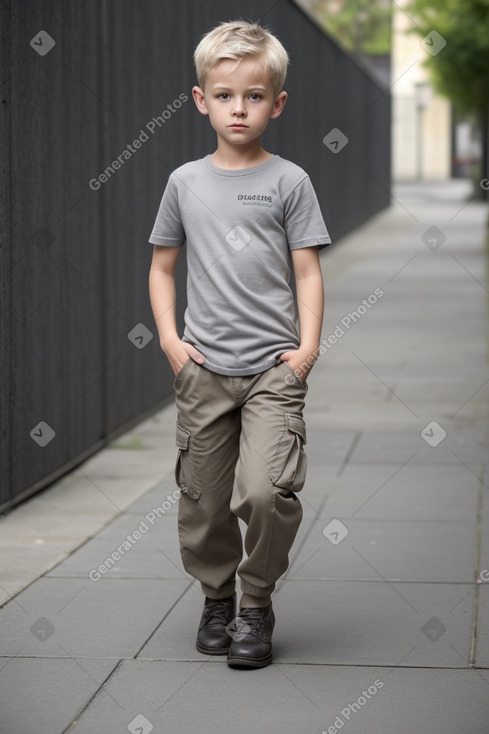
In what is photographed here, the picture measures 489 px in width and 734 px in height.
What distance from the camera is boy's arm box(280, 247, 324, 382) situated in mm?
4031

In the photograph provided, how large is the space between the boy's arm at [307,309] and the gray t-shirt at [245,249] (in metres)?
0.04

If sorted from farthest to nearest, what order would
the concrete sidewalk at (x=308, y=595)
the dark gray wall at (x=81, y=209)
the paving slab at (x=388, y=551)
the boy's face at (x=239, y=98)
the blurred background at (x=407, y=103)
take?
the blurred background at (x=407, y=103) → the dark gray wall at (x=81, y=209) → the paving slab at (x=388, y=551) → the boy's face at (x=239, y=98) → the concrete sidewalk at (x=308, y=595)

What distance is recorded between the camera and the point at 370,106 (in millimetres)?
30016

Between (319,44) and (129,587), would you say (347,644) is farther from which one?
(319,44)

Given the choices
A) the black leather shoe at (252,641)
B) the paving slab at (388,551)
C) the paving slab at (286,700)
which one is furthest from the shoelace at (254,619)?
the paving slab at (388,551)

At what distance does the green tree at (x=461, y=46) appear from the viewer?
25078mm

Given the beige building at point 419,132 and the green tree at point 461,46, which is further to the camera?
the beige building at point 419,132

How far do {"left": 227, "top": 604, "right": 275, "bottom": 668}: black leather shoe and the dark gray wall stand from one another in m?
2.24

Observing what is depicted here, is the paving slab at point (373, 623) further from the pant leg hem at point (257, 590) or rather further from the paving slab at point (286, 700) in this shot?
the pant leg hem at point (257, 590)

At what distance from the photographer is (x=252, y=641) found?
13.5 ft

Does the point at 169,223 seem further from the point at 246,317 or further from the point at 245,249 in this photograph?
the point at 246,317

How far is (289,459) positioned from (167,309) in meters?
0.61

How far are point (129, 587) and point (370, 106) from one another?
26090mm

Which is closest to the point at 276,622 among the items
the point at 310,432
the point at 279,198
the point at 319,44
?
the point at 279,198
